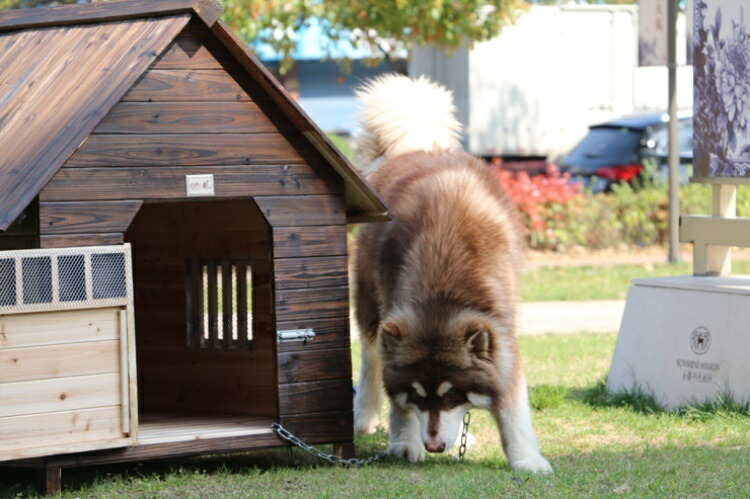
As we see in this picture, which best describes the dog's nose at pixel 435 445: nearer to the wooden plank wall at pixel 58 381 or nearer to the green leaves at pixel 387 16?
the wooden plank wall at pixel 58 381

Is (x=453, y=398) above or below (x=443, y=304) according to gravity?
below

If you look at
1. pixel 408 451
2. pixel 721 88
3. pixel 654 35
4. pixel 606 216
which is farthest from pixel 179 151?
pixel 606 216

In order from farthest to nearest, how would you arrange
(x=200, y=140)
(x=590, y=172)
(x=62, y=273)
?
(x=590, y=172) → (x=200, y=140) → (x=62, y=273)

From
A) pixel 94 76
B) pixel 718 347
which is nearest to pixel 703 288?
pixel 718 347

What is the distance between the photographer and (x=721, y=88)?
7742 millimetres

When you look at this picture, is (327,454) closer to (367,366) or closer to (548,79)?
(367,366)

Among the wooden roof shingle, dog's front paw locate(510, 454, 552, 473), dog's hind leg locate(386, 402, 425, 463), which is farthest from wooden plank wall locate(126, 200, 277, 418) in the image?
dog's front paw locate(510, 454, 552, 473)

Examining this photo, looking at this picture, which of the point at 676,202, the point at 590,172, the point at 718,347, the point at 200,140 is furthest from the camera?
the point at 590,172

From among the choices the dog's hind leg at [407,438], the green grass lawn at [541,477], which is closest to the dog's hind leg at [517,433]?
the green grass lawn at [541,477]

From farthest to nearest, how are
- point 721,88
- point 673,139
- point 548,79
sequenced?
point 548,79
point 673,139
point 721,88

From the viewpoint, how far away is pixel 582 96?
880 inches

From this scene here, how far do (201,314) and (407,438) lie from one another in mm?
1792

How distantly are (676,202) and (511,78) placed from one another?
307 inches

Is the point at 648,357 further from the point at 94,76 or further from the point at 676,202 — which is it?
the point at 676,202
